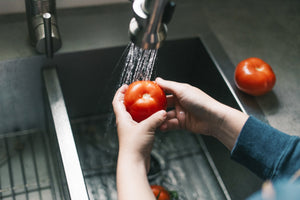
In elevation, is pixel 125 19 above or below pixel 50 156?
above

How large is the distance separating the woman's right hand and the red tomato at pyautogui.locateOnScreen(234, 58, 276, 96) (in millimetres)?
124

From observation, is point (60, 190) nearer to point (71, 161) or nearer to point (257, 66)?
point (71, 161)

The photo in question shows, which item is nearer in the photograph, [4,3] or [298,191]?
Result: [298,191]

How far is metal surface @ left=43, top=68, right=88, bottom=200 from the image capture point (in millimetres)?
785

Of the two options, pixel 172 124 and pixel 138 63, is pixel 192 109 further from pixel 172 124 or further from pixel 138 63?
pixel 138 63

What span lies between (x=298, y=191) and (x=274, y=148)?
34 centimetres

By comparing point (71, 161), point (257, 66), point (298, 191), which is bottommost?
point (71, 161)

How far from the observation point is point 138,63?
1.04m

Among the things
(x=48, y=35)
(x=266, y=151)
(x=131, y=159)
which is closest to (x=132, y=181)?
(x=131, y=159)

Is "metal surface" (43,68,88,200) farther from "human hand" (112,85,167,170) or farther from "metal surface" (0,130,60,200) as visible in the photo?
"metal surface" (0,130,60,200)

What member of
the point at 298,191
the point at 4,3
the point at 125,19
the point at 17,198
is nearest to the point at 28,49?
the point at 4,3

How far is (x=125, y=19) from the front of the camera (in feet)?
3.78

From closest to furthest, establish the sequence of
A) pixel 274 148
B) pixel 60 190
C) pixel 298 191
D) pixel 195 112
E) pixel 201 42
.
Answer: pixel 298 191 → pixel 274 148 → pixel 195 112 → pixel 60 190 → pixel 201 42

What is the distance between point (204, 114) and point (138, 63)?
10.3 inches
